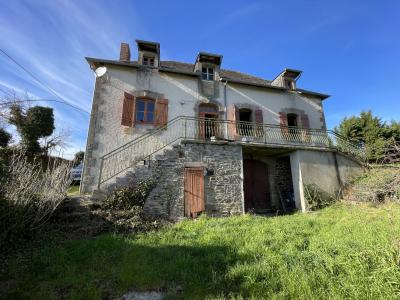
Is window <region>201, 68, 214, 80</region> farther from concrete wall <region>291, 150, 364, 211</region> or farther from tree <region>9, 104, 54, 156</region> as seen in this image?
tree <region>9, 104, 54, 156</region>

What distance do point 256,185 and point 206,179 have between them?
10.1ft

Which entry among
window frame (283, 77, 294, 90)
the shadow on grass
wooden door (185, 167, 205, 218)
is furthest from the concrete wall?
the shadow on grass

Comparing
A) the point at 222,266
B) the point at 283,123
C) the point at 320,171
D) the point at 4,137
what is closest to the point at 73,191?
the point at 4,137

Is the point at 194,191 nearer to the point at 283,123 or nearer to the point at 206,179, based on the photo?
the point at 206,179

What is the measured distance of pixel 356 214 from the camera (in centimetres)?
681

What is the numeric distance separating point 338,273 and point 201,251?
228 centimetres

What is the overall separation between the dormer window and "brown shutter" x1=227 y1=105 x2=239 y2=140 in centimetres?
184

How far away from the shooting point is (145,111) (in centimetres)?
984

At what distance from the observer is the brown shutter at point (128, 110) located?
30.4ft

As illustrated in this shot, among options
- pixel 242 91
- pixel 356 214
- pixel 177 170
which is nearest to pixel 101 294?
pixel 177 170

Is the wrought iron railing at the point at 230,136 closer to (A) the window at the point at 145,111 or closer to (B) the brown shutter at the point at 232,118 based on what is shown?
(B) the brown shutter at the point at 232,118

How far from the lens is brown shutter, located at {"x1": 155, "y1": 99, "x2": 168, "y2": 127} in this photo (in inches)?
382

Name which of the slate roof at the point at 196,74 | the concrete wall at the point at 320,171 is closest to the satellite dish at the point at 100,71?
the slate roof at the point at 196,74

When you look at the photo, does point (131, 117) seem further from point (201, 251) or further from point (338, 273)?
point (338, 273)
